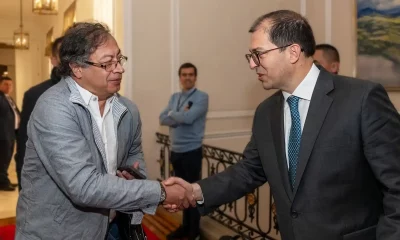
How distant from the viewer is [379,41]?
4914 mm

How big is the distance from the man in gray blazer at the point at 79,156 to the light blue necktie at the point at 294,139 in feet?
1.81

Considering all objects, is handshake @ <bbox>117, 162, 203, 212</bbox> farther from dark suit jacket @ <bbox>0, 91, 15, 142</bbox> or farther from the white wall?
the white wall

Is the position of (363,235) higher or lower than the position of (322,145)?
lower

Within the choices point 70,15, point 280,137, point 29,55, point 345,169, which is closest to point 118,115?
point 280,137

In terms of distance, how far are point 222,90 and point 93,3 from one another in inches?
93.5

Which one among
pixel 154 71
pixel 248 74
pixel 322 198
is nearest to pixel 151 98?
pixel 154 71

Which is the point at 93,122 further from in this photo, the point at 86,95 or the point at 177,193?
the point at 177,193

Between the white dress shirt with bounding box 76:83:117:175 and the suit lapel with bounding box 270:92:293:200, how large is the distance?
2.28ft

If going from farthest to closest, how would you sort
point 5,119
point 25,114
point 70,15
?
point 70,15 → point 5,119 → point 25,114

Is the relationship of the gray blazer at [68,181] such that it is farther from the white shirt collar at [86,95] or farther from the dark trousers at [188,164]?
the dark trousers at [188,164]

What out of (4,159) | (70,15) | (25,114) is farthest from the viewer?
(70,15)

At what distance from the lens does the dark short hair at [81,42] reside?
1.86 m

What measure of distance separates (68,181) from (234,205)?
9.48ft

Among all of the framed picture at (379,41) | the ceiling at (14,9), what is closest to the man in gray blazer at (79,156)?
the framed picture at (379,41)
